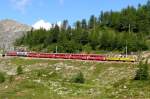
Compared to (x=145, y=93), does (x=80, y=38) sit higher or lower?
higher

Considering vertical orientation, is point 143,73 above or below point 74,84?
above

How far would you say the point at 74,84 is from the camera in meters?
70.7

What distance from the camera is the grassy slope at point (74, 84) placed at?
197 feet

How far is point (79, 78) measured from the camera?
84.6 metres

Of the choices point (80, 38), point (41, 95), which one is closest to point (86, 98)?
point (41, 95)

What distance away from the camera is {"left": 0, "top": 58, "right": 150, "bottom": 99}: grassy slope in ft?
197

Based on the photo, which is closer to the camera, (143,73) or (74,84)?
(74,84)

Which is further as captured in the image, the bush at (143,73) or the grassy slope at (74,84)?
the bush at (143,73)

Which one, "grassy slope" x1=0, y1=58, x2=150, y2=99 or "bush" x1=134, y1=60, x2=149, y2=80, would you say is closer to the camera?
"grassy slope" x1=0, y1=58, x2=150, y2=99

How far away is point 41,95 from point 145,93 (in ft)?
51.1

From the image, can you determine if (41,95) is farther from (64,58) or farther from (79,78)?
(64,58)

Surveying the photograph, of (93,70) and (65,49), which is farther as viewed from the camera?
(65,49)

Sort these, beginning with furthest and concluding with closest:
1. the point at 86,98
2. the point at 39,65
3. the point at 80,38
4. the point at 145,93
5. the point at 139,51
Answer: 1. the point at 80,38
2. the point at 139,51
3. the point at 39,65
4. the point at 145,93
5. the point at 86,98

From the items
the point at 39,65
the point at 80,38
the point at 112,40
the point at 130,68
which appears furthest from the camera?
the point at 80,38
